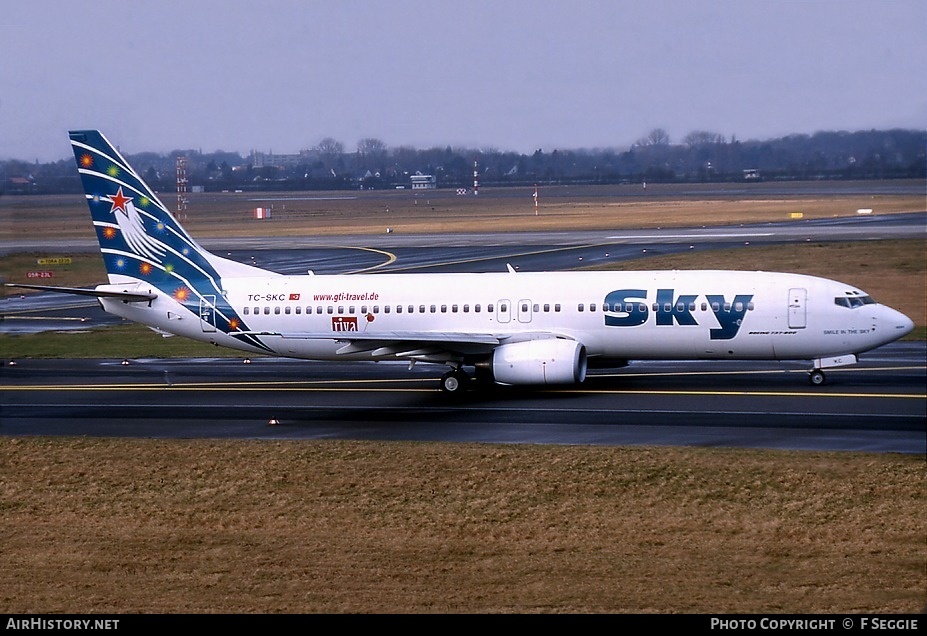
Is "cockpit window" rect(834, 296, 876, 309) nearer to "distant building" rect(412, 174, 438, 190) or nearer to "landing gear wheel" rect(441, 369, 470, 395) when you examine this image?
"landing gear wheel" rect(441, 369, 470, 395)

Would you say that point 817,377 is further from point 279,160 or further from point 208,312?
point 279,160

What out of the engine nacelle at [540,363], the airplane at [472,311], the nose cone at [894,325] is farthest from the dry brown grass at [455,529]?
the nose cone at [894,325]

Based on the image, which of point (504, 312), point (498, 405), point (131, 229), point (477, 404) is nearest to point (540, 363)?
point (498, 405)

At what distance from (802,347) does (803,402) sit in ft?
11.3

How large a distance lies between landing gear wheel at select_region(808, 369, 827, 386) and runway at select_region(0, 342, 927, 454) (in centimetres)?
39

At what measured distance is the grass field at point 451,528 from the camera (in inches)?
763

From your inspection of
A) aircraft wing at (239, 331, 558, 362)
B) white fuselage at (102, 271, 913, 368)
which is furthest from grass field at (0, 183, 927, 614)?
white fuselage at (102, 271, 913, 368)

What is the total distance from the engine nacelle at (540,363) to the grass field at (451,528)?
7.32 m

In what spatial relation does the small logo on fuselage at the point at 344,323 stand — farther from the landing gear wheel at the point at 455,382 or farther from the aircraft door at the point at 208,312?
the aircraft door at the point at 208,312

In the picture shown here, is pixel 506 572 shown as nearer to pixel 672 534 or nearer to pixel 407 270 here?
pixel 672 534

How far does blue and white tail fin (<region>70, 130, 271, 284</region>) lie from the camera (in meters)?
40.3

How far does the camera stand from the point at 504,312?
37625 millimetres

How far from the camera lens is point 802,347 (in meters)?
35.7
